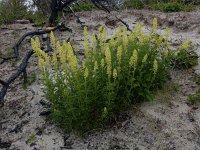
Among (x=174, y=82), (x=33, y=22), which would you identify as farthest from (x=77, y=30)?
(x=174, y=82)

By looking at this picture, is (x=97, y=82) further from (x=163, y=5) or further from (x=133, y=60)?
(x=163, y=5)

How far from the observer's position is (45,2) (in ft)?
35.3

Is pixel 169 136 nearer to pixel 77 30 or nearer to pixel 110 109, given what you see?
pixel 110 109

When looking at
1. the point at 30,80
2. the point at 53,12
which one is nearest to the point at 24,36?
the point at 53,12

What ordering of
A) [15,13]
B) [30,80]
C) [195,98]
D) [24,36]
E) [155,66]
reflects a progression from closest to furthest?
[155,66], [195,98], [30,80], [24,36], [15,13]

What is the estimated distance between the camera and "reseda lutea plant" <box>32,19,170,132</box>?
524 centimetres

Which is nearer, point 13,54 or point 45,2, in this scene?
point 13,54

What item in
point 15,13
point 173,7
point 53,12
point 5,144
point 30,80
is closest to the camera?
point 5,144

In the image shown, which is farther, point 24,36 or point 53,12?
point 53,12

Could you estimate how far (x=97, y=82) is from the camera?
18.0 ft

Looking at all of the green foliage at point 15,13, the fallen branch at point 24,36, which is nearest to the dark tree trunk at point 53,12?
the fallen branch at point 24,36

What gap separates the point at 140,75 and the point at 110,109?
1.95 feet

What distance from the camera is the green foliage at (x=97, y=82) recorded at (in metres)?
5.25

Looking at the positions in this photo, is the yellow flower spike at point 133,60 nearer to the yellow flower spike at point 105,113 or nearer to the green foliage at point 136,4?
the yellow flower spike at point 105,113
